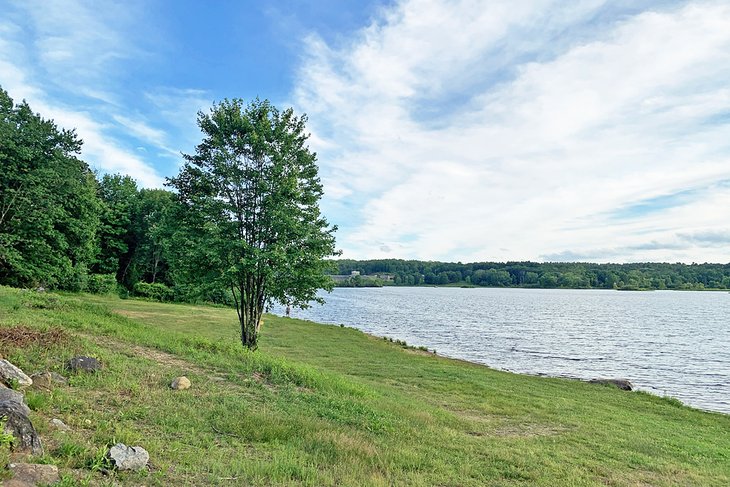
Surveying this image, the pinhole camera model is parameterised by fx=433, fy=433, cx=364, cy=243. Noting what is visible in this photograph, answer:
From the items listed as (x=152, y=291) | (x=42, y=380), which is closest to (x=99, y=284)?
(x=152, y=291)

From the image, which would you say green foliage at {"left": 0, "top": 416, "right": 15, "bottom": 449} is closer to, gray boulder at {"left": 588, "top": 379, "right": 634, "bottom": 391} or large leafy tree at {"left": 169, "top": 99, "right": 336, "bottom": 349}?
large leafy tree at {"left": 169, "top": 99, "right": 336, "bottom": 349}

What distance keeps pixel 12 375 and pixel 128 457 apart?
11.3 ft

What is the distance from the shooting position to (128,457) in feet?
17.1

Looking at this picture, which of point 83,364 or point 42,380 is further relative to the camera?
point 83,364

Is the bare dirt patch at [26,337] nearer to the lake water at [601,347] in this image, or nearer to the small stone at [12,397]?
the small stone at [12,397]

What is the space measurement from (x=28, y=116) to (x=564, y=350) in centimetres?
4772

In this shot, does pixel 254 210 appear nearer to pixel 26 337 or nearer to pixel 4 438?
pixel 26 337

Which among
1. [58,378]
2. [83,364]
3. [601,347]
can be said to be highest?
[83,364]

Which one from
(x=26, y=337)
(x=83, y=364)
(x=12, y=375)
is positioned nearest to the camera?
(x=12, y=375)

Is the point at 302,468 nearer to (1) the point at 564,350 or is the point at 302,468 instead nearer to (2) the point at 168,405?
(2) the point at 168,405

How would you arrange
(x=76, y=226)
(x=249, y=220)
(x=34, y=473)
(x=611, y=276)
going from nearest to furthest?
1. (x=34, y=473)
2. (x=249, y=220)
3. (x=76, y=226)
4. (x=611, y=276)

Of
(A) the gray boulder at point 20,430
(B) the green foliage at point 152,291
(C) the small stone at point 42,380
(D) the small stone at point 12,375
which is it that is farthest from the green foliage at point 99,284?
(A) the gray boulder at point 20,430

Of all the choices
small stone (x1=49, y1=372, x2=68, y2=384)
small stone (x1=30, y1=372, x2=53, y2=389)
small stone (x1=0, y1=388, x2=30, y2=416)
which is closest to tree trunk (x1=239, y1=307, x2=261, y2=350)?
small stone (x1=49, y1=372, x2=68, y2=384)

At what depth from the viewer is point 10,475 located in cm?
419
